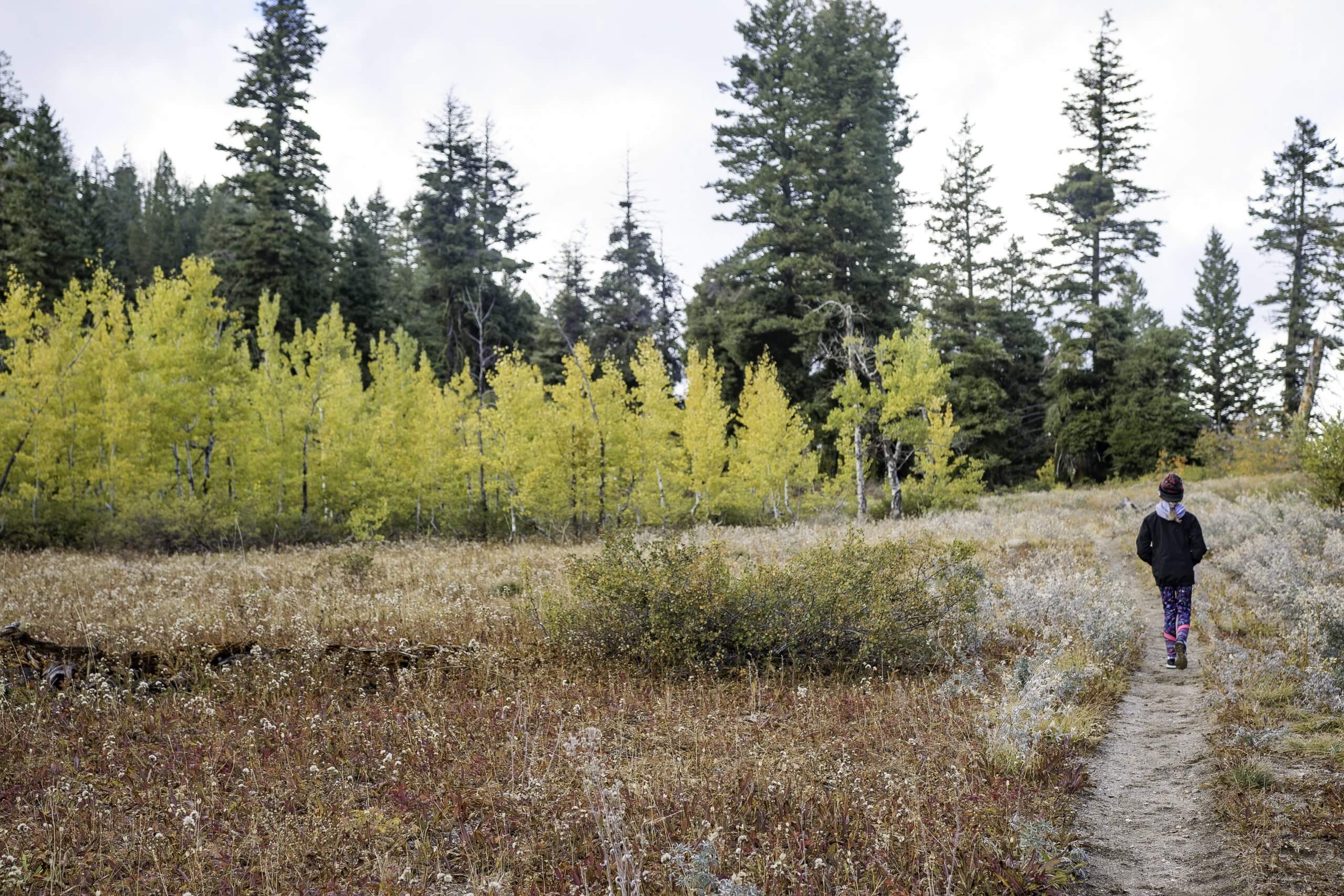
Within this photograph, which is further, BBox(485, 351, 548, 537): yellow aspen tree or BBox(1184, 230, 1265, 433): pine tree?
BBox(1184, 230, 1265, 433): pine tree

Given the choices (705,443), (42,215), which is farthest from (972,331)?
(42,215)

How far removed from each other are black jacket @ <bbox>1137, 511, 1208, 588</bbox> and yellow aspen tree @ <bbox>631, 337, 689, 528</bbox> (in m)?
17.1

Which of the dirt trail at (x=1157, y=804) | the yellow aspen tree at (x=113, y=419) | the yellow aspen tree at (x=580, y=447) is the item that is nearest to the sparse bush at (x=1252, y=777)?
the dirt trail at (x=1157, y=804)

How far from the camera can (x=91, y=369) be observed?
76.8 ft

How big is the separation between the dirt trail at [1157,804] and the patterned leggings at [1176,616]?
A: 1.54 ft

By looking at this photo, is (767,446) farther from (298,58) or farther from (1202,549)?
(298,58)

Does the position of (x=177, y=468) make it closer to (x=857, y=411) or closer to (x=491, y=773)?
(x=857, y=411)

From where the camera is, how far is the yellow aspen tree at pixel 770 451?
28.4 meters

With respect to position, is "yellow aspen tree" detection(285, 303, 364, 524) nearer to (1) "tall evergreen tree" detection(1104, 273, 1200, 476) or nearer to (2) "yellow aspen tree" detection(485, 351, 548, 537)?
(2) "yellow aspen tree" detection(485, 351, 548, 537)

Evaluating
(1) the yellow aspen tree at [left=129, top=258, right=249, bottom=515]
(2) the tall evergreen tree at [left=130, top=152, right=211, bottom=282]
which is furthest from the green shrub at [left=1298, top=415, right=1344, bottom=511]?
(2) the tall evergreen tree at [left=130, top=152, right=211, bottom=282]

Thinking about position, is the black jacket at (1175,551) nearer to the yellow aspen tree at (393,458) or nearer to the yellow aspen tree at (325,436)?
the yellow aspen tree at (393,458)

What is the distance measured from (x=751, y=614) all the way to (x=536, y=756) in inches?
143

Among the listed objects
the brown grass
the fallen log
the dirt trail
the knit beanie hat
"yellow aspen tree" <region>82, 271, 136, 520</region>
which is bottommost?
the dirt trail

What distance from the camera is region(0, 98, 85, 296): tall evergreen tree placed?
3878 centimetres
